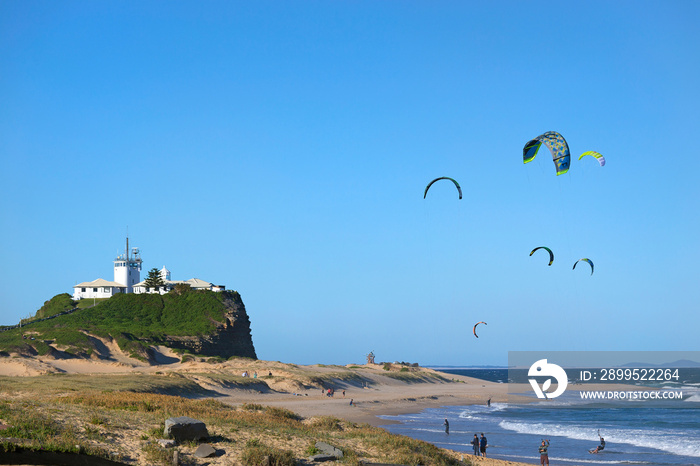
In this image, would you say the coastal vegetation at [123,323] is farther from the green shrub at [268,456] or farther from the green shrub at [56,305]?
the green shrub at [268,456]

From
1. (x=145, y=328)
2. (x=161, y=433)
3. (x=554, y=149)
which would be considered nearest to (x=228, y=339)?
(x=145, y=328)

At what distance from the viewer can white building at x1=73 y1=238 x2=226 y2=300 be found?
272 feet

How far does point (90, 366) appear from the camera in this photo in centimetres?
5062

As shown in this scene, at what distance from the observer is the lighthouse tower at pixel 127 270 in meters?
89.4

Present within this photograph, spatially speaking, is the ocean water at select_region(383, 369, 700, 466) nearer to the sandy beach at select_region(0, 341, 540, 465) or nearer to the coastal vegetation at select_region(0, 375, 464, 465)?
the sandy beach at select_region(0, 341, 540, 465)

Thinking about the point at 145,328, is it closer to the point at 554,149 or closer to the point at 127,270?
the point at 127,270

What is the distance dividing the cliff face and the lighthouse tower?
20165 millimetres

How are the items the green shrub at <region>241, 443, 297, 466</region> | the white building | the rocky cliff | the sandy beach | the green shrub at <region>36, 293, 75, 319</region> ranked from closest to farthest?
the green shrub at <region>241, 443, 297, 466</region> < the sandy beach < the rocky cliff < the green shrub at <region>36, 293, 75, 319</region> < the white building

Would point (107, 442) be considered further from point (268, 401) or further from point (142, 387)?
point (268, 401)

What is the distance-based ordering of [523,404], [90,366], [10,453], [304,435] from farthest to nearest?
1. [523,404]
2. [90,366]
3. [304,435]
4. [10,453]

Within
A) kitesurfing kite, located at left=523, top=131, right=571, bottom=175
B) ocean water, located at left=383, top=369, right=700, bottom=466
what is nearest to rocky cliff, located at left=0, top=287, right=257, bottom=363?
ocean water, located at left=383, top=369, right=700, bottom=466

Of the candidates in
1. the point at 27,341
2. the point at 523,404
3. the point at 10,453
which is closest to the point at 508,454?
the point at 10,453

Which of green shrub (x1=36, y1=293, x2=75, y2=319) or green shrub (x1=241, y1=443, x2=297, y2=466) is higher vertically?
green shrub (x1=36, y1=293, x2=75, y2=319)

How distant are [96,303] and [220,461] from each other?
67121 millimetres
